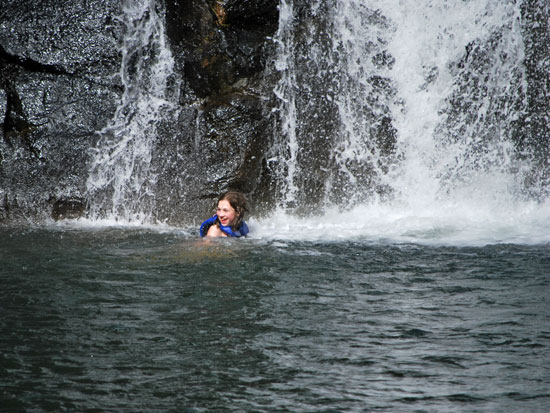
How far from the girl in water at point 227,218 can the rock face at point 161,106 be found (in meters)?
1.94

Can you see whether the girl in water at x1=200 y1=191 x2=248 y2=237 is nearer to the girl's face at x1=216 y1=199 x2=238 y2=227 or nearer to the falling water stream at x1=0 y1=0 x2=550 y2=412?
the girl's face at x1=216 y1=199 x2=238 y2=227

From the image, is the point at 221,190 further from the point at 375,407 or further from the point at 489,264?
the point at 375,407

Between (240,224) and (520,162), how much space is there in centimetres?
506

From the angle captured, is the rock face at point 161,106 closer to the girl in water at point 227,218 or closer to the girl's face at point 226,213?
the girl in water at point 227,218

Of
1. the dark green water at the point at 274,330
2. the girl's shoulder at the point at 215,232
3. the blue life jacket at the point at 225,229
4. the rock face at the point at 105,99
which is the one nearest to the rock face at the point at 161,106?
the rock face at the point at 105,99

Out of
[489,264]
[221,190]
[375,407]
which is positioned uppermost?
[221,190]

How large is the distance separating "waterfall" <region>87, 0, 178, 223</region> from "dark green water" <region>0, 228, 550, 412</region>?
286cm

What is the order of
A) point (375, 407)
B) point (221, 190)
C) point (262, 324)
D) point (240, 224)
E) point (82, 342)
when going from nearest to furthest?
point (375, 407) < point (82, 342) < point (262, 324) < point (240, 224) < point (221, 190)

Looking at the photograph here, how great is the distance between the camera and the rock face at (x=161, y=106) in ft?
31.8

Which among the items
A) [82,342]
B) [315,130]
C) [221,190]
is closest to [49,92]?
[221,190]

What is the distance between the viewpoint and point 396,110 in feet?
33.5

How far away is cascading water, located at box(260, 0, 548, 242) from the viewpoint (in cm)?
995

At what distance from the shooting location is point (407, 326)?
448 centimetres

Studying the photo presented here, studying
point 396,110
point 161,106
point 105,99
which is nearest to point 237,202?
point 161,106
